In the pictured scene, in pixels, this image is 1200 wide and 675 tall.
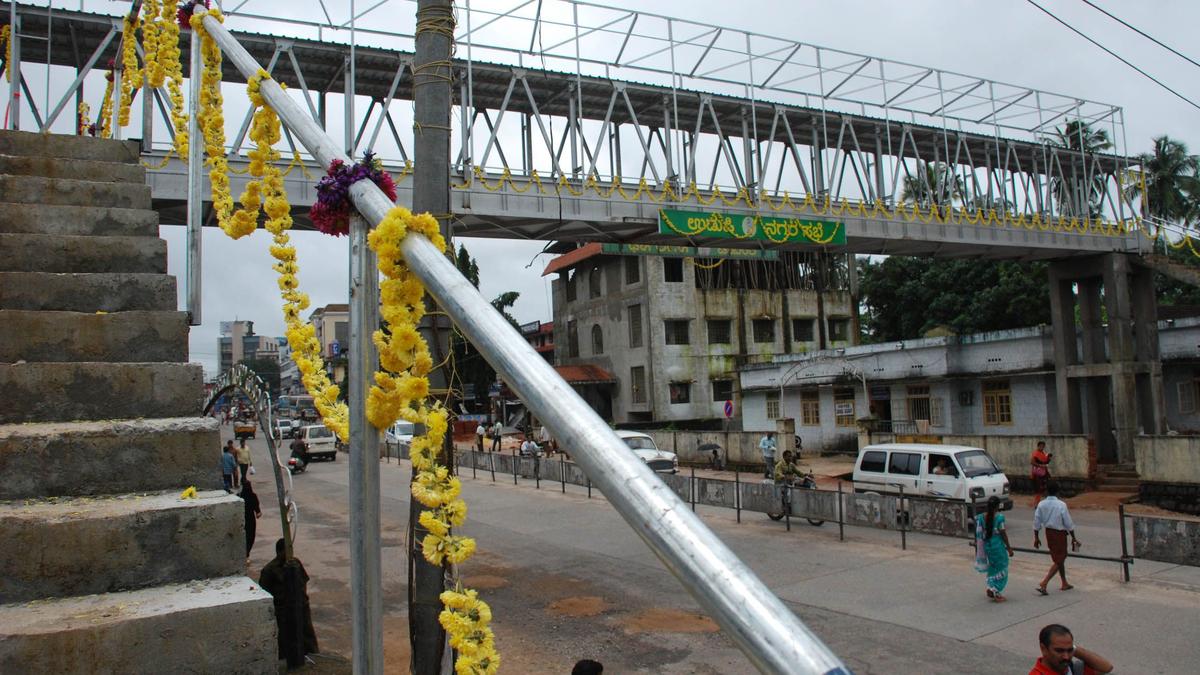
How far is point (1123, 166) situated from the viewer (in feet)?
92.8

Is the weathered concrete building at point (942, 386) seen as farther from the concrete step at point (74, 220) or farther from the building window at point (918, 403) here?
the concrete step at point (74, 220)

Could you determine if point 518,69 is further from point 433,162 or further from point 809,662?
point 809,662

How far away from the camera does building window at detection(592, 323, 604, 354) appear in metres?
42.2

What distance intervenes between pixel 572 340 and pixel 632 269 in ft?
23.3

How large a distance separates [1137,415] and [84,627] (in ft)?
86.3

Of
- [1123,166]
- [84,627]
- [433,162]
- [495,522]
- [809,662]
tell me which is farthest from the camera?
[1123,166]

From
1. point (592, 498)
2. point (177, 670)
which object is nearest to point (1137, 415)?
point (592, 498)

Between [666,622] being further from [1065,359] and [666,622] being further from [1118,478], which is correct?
[1065,359]

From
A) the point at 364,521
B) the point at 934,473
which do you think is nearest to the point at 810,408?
the point at 934,473

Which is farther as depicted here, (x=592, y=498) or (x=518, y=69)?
(x=592, y=498)

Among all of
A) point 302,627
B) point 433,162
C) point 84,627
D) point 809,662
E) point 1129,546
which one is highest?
point 433,162

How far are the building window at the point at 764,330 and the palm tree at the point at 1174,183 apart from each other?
22.2m

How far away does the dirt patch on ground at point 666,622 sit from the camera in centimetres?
881

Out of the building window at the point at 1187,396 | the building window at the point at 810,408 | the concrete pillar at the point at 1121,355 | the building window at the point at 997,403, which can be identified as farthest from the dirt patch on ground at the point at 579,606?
the building window at the point at 1187,396
